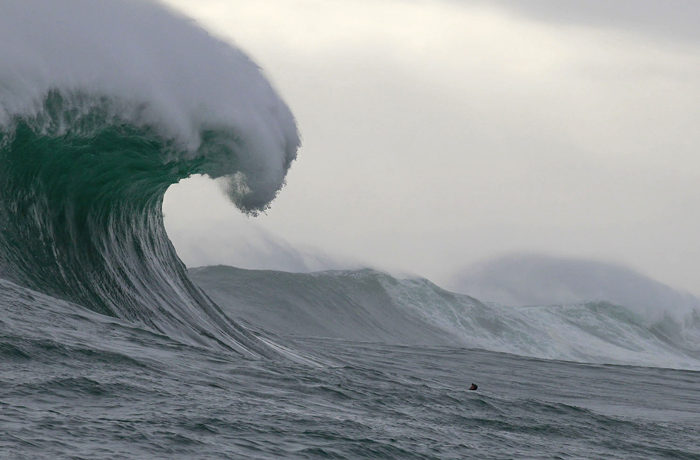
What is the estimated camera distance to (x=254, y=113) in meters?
16.6

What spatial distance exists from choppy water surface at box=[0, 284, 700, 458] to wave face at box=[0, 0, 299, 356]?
2.50 meters

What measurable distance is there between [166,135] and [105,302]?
260 cm

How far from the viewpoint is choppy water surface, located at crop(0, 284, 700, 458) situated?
6961mm

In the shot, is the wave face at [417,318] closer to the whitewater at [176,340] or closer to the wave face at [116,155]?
the whitewater at [176,340]

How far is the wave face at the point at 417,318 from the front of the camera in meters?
26.2

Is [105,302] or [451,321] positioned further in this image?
[451,321]

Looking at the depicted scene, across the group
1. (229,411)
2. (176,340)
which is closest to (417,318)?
(176,340)

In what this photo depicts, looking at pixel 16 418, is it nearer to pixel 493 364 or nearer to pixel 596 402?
pixel 596 402

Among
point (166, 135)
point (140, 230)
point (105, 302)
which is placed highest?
point (166, 135)

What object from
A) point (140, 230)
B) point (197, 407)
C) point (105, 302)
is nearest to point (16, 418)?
point (197, 407)

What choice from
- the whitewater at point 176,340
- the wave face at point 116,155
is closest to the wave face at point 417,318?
the whitewater at point 176,340

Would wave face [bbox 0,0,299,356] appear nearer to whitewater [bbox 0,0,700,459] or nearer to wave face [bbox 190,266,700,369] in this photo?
whitewater [bbox 0,0,700,459]

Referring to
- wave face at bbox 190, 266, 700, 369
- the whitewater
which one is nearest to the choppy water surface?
the whitewater

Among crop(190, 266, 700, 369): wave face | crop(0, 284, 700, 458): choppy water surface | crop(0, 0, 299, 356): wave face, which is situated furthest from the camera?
crop(190, 266, 700, 369): wave face
